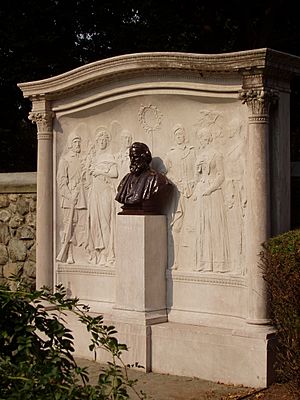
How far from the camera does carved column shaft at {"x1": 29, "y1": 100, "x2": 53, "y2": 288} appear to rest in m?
9.00

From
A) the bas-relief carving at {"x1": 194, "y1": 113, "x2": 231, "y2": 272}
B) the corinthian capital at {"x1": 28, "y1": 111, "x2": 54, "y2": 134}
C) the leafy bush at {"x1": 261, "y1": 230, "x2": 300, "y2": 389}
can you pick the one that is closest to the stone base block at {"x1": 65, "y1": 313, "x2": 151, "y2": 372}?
the bas-relief carving at {"x1": 194, "y1": 113, "x2": 231, "y2": 272}

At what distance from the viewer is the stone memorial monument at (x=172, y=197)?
23.1 ft

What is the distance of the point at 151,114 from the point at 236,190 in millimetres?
1412

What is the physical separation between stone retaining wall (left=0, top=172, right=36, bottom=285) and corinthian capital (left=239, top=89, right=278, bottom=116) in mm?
3833

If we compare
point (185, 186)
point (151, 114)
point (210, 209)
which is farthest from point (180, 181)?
point (151, 114)

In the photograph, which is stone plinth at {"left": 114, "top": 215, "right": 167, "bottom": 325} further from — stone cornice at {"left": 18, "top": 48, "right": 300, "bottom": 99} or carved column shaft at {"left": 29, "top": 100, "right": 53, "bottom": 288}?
stone cornice at {"left": 18, "top": 48, "right": 300, "bottom": 99}

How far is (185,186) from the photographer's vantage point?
7789 millimetres

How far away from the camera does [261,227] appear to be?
698 centimetres

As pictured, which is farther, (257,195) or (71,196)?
(71,196)

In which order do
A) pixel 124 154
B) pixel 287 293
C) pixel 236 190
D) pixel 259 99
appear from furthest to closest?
pixel 124 154 → pixel 236 190 → pixel 259 99 → pixel 287 293

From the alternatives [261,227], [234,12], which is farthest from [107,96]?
[234,12]

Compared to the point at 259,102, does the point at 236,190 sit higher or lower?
lower

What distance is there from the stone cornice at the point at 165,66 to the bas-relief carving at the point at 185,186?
1.57 ft

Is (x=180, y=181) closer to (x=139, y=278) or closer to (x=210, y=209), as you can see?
(x=210, y=209)
